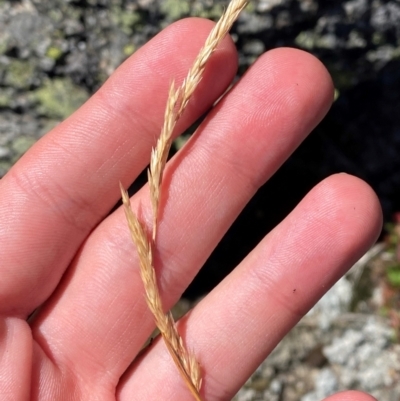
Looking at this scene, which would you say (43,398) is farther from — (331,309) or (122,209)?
(331,309)

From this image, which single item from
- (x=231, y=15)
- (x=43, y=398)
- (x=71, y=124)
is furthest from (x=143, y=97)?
(x=43, y=398)

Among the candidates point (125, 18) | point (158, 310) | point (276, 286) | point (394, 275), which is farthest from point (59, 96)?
point (394, 275)

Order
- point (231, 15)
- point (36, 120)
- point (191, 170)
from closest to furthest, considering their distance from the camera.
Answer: point (231, 15) → point (191, 170) → point (36, 120)

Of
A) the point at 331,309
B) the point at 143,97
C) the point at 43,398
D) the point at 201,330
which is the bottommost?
the point at 331,309

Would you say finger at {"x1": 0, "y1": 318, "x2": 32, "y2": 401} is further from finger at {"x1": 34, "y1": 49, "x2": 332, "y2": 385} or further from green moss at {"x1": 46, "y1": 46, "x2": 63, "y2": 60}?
green moss at {"x1": 46, "y1": 46, "x2": 63, "y2": 60}

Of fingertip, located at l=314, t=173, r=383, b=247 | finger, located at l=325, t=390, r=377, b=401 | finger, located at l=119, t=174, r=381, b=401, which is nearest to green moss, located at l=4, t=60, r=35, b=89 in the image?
finger, located at l=119, t=174, r=381, b=401

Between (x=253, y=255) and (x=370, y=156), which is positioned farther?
(x=370, y=156)
